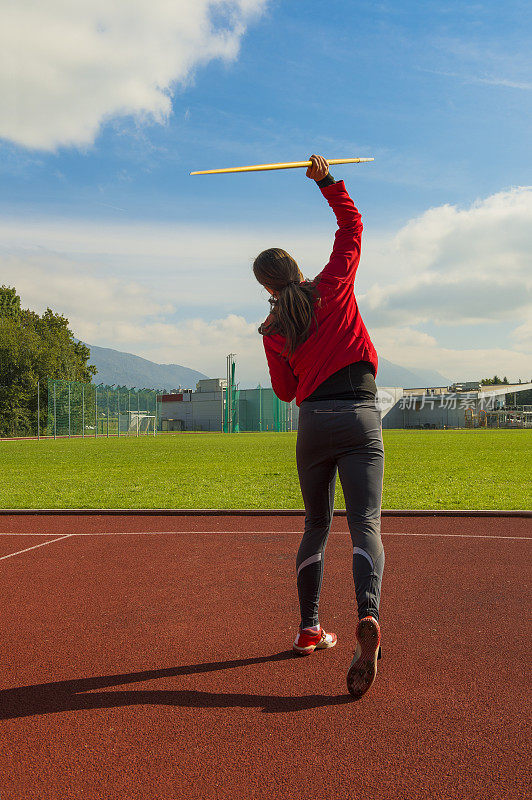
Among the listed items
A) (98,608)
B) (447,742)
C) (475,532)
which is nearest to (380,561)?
(447,742)

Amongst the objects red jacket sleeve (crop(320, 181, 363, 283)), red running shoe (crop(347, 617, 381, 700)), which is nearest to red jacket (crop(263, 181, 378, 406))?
red jacket sleeve (crop(320, 181, 363, 283))

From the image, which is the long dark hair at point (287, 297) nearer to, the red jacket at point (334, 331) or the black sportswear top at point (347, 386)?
the red jacket at point (334, 331)

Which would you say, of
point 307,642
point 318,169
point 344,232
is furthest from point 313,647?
point 318,169

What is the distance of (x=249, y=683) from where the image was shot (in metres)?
3.27

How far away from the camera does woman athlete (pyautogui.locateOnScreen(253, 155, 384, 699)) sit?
3.16 metres

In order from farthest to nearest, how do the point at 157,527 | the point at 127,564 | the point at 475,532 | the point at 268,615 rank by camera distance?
the point at 157,527
the point at 475,532
the point at 127,564
the point at 268,615

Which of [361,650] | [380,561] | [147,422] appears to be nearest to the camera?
[361,650]

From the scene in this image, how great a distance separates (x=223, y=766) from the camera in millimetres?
2477

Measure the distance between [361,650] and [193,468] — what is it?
576 inches

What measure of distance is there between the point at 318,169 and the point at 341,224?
11.2 inches

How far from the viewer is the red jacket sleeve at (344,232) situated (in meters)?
3.30

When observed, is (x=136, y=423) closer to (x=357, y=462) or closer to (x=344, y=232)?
(x=344, y=232)

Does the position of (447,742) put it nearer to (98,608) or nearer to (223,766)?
(223,766)

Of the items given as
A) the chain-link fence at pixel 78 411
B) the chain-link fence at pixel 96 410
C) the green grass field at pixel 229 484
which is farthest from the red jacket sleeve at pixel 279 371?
the chain-link fence at pixel 96 410
